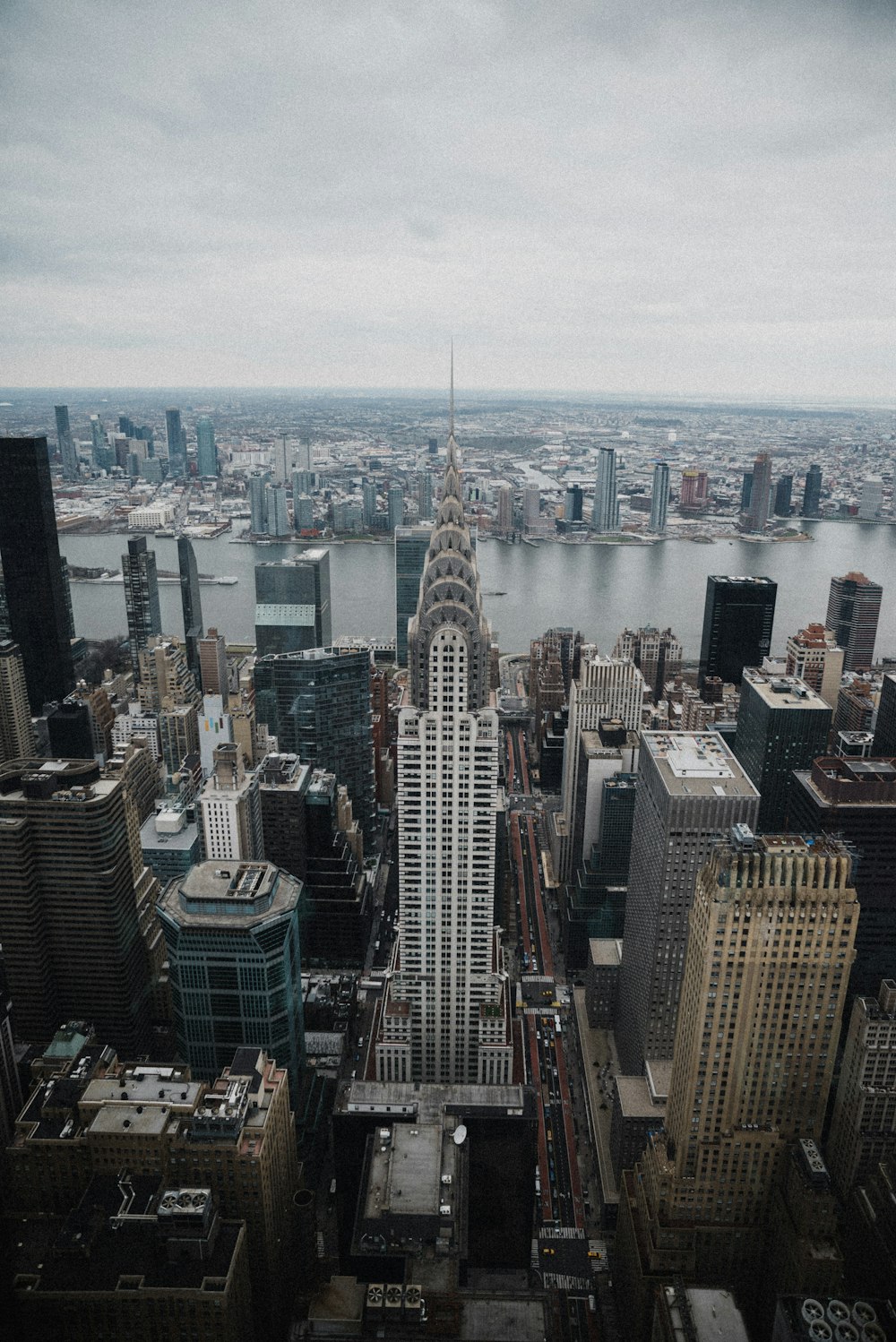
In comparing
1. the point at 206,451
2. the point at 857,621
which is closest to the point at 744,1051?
the point at 857,621

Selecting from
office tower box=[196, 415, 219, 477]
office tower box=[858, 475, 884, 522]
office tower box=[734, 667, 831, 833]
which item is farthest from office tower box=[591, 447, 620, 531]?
office tower box=[734, 667, 831, 833]

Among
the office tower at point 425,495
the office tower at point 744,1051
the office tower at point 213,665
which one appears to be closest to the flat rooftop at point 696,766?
the office tower at point 744,1051

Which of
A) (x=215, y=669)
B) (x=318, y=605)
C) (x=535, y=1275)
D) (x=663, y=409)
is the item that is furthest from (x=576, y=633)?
(x=663, y=409)

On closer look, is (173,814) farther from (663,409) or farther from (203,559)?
(663,409)

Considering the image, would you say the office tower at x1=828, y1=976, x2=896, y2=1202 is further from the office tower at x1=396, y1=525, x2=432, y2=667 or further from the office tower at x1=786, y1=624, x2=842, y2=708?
the office tower at x1=396, y1=525, x2=432, y2=667

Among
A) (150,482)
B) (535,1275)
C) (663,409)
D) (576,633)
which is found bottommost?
(535,1275)
